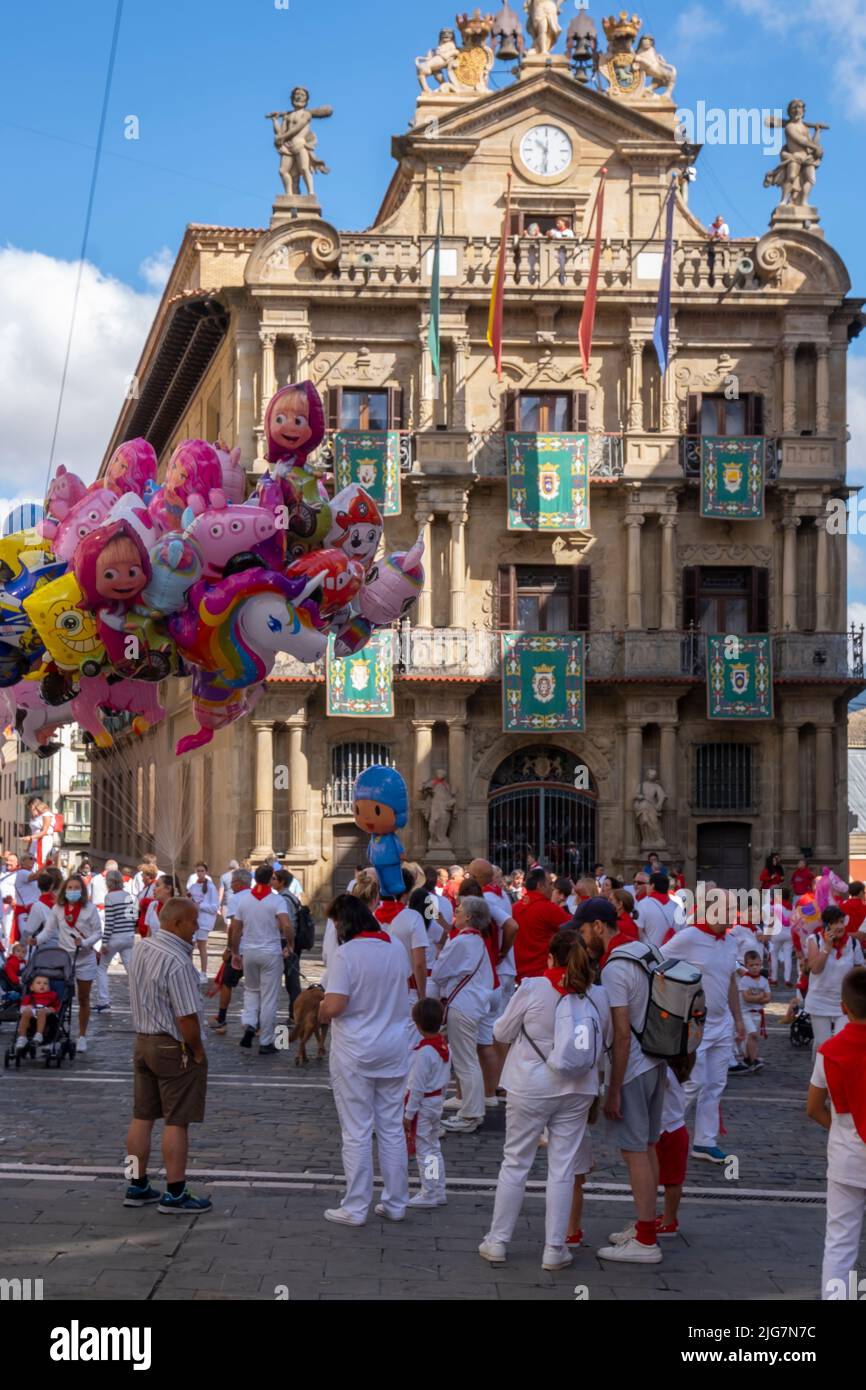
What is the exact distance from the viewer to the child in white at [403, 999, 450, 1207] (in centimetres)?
1003

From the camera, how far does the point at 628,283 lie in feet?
114

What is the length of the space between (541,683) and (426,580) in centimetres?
311

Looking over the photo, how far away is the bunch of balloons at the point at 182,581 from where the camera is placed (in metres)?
12.7

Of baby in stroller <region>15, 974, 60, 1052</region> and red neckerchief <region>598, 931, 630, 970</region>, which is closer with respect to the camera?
red neckerchief <region>598, 931, 630, 970</region>

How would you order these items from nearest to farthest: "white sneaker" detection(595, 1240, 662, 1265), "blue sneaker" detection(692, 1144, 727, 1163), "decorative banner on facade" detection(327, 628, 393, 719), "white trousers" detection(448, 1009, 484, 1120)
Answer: "white sneaker" detection(595, 1240, 662, 1265), "blue sneaker" detection(692, 1144, 727, 1163), "white trousers" detection(448, 1009, 484, 1120), "decorative banner on facade" detection(327, 628, 393, 719)

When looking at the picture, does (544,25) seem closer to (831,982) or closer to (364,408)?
(364,408)

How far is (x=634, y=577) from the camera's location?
1355 inches

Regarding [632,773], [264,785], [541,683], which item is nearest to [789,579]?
[632,773]

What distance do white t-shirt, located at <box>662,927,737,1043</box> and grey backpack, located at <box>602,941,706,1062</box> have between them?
2476 mm

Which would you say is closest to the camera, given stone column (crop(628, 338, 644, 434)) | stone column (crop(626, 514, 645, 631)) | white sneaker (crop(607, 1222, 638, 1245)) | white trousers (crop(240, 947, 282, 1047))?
white sneaker (crop(607, 1222, 638, 1245))

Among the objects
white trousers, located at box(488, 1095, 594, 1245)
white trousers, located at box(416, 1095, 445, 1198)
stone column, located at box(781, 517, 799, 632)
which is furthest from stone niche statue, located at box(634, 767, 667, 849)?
white trousers, located at box(488, 1095, 594, 1245)

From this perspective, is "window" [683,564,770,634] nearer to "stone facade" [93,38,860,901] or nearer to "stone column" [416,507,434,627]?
"stone facade" [93,38,860,901]

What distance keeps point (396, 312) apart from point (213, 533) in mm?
23081
